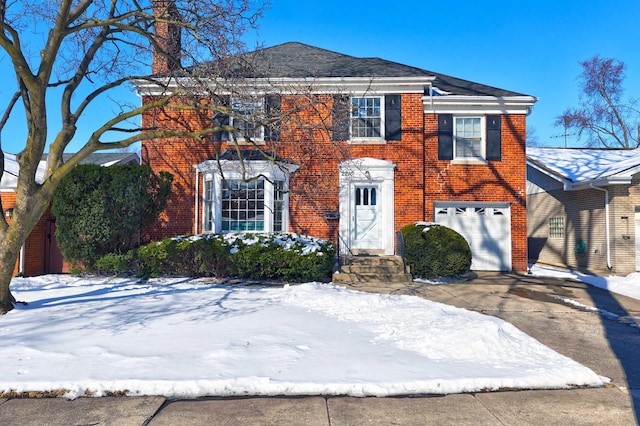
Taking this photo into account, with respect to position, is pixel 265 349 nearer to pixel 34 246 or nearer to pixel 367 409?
pixel 367 409

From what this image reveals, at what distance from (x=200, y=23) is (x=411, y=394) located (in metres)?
7.67

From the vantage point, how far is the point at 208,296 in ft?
27.2

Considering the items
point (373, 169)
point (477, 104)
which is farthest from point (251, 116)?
point (477, 104)

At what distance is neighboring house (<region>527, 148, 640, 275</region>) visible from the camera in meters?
12.7

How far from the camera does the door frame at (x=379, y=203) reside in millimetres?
12680

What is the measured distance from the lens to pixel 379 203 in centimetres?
1291

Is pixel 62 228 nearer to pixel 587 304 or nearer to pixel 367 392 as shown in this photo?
pixel 367 392

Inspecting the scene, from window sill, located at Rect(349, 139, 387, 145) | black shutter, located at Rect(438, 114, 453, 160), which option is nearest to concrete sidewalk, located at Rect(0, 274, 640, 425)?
window sill, located at Rect(349, 139, 387, 145)

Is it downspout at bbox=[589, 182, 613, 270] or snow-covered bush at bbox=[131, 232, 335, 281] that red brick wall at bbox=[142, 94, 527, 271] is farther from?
downspout at bbox=[589, 182, 613, 270]

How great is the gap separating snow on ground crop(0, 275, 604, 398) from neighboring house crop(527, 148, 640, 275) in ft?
30.5

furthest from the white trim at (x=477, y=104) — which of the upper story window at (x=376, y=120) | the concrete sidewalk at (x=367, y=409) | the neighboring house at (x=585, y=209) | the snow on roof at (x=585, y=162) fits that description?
the concrete sidewalk at (x=367, y=409)

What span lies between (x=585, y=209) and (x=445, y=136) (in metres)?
6.07

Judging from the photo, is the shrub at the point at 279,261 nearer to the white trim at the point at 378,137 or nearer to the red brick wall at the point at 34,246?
the white trim at the point at 378,137

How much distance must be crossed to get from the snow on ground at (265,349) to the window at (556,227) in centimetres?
1103
